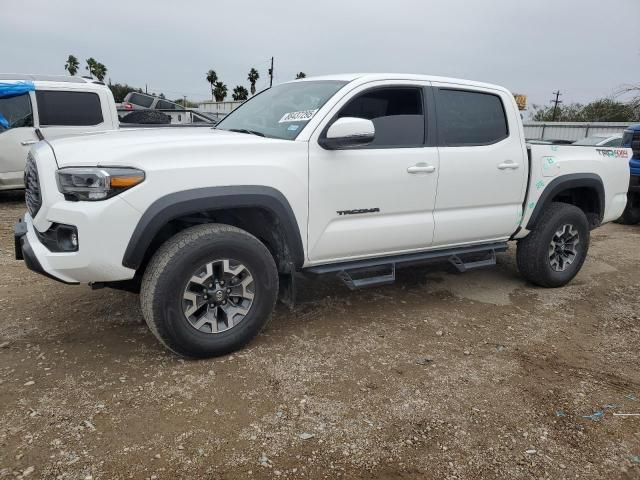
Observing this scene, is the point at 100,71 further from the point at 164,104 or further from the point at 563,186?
the point at 563,186

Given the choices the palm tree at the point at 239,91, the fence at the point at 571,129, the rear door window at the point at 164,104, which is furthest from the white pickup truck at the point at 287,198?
the palm tree at the point at 239,91

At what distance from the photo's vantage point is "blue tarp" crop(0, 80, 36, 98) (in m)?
7.49

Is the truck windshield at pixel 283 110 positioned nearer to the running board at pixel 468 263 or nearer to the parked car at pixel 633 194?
the running board at pixel 468 263

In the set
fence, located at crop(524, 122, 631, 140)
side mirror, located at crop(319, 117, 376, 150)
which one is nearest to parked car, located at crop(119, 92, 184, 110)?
side mirror, located at crop(319, 117, 376, 150)

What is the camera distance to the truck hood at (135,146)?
9.09 feet

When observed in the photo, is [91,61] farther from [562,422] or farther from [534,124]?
[562,422]

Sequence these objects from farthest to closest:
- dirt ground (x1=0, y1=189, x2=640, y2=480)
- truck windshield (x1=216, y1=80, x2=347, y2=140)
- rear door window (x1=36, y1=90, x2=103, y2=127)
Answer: rear door window (x1=36, y1=90, x2=103, y2=127), truck windshield (x1=216, y1=80, x2=347, y2=140), dirt ground (x1=0, y1=189, x2=640, y2=480)

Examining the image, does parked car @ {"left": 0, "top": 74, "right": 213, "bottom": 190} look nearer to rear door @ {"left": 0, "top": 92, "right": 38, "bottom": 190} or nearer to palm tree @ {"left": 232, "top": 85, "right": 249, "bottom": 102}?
rear door @ {"left": 0, "top": 92, "right": 38, "bottom": 190}

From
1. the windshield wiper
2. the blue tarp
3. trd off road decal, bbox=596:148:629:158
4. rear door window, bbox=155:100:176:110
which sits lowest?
trd off road decal, bbox=596:148:629:158

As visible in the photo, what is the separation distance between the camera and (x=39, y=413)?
2576 mm

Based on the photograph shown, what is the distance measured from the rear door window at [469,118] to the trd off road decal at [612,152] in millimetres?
1323

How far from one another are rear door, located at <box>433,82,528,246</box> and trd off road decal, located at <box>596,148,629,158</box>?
118cm

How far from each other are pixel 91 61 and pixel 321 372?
68588 mm

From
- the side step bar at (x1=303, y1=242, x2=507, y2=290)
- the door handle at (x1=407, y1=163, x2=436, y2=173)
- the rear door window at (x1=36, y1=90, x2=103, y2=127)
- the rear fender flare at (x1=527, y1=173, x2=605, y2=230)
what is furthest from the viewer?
the rear door window at (x1=36, y1=90, x2=103, y2=127)
